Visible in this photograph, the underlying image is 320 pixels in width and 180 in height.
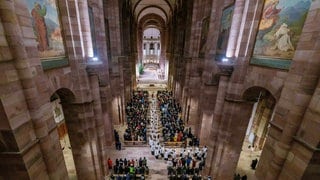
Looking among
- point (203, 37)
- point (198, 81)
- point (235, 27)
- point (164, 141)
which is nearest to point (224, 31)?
point (235, 27)

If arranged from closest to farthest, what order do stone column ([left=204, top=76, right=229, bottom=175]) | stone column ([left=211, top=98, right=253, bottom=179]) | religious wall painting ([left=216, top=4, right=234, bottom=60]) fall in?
stone column ([left=211, top=98, right=253, bottom=179])
stone column ([left=204, top=76, right=229, bottom=175])
religious wall painting ([left=216, top=4, right=234, bottom=60])

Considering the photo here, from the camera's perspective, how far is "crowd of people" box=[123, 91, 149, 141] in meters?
14.9

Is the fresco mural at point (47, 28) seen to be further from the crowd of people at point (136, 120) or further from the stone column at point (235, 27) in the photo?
the crowd of people at point (136, 120)

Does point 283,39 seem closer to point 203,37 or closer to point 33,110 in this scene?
point 33,110

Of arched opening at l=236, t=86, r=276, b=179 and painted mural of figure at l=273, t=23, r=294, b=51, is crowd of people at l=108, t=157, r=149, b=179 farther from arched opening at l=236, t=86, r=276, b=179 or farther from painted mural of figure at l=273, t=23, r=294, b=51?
painted mural of figure at l=273, t=23, r=294, b=51

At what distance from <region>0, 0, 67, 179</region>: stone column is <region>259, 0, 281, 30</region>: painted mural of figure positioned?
8507mm

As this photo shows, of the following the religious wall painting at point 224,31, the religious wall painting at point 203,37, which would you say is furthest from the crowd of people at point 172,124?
the religious wall painting at point 224,31

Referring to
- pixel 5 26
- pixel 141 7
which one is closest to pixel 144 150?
pixel 5 26

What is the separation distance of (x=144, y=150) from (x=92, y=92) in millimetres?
7123

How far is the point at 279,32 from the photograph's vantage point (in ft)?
20.3

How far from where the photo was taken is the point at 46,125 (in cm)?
510

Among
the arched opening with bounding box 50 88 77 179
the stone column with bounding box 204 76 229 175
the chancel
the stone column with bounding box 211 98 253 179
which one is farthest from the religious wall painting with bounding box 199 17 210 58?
the arched opening with bounding box 50 88 77 179

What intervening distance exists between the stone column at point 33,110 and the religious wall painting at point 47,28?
43.1 inches

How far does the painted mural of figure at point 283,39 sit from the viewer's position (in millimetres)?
5758
